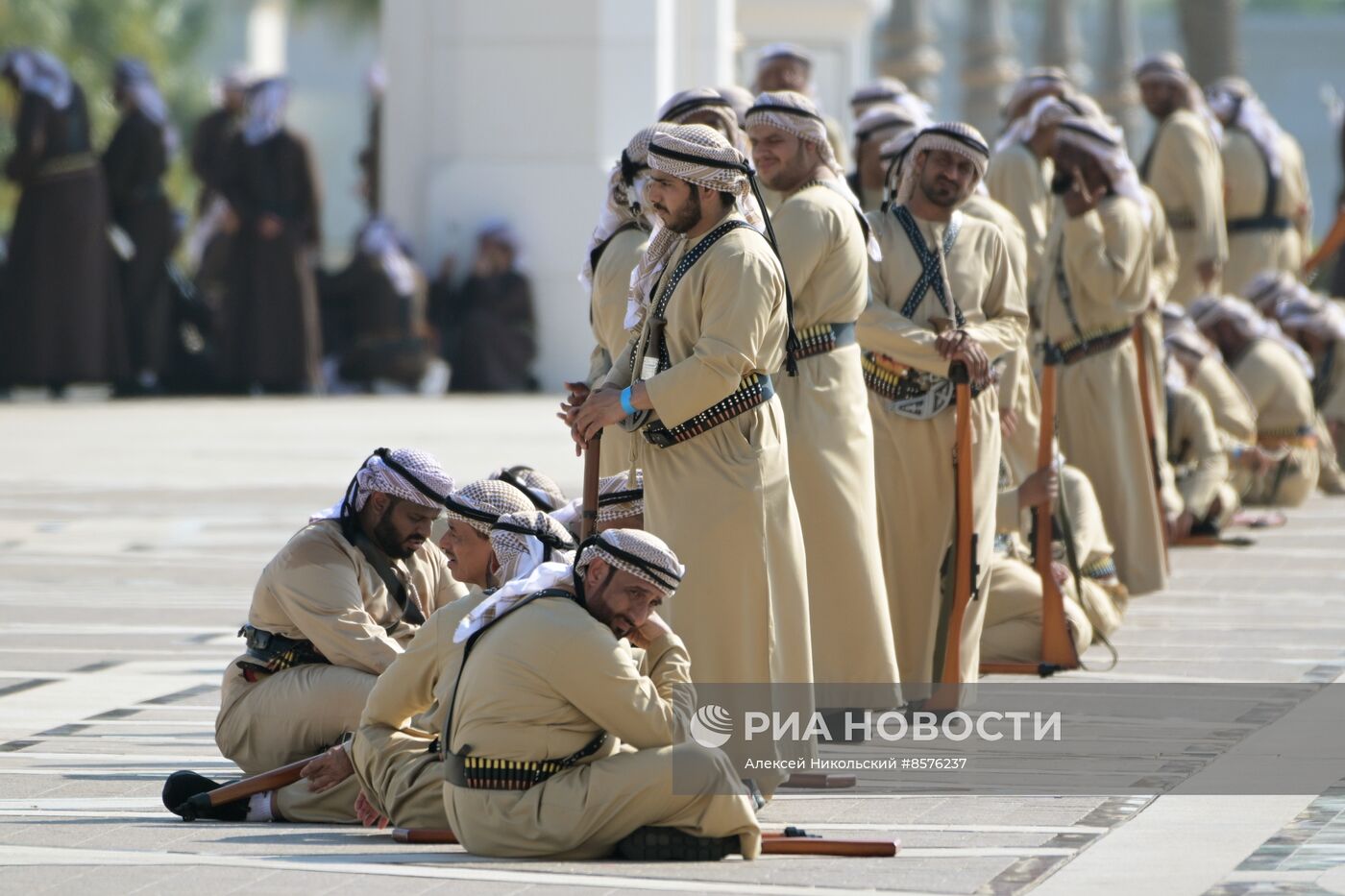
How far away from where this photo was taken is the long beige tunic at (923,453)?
7820 millimetres

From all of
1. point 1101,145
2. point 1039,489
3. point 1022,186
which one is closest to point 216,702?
point 1039,489

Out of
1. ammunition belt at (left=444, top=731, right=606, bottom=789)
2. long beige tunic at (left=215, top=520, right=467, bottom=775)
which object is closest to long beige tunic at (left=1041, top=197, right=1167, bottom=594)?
long beige tunic at (left=215, top=520, right=467, bottom=775)

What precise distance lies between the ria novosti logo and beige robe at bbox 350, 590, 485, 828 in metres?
0.65

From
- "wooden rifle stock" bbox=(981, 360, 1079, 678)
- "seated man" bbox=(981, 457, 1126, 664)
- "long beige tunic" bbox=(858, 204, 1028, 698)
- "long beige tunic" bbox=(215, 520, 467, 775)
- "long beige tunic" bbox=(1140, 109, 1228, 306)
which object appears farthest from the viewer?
"long beige tunic" bbox=(1140, 109, 1228, 306)

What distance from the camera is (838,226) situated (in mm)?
7047

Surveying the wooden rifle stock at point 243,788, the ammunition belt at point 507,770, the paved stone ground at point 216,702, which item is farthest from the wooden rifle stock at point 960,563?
the ammunition belt at point 507,770

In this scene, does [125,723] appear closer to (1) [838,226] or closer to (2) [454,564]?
(2) [454,564]

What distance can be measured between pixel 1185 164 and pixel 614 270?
6.21 m

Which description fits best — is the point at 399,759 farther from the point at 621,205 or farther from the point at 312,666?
the point at 621,205

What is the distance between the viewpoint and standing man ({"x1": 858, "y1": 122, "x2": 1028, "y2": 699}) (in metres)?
7.82

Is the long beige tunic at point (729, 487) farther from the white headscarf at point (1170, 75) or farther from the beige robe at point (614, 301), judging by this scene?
the white headscarf at point (1170, 75)

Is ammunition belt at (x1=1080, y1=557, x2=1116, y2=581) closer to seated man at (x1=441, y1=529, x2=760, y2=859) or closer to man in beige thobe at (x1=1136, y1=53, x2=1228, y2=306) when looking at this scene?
seated man at (x1=441, y1=529, x2=760, y2=859)

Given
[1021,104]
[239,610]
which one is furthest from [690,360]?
[1021,104]

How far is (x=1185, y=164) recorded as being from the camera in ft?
43.2
